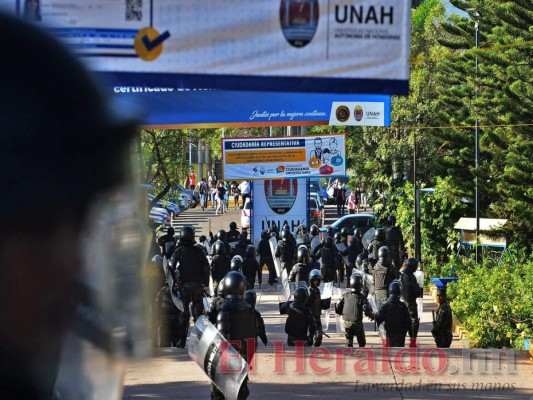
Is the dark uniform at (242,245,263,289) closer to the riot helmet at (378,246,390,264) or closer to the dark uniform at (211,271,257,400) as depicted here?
the riot helmet at (378,246,390,264)

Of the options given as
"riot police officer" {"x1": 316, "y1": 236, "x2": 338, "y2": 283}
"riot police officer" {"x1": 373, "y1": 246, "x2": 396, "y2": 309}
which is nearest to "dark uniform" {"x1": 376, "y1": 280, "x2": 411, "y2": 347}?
"riot police officer" {"x1": 373, "y1": 246, "x2": 396, "y2": 309}

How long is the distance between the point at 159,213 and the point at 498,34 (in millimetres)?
15450

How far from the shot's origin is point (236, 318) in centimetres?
966

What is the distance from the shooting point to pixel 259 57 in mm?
2801

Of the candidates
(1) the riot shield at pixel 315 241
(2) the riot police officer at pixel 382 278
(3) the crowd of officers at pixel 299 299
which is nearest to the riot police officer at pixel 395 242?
(3) the crowd of officers at pixel 299 299

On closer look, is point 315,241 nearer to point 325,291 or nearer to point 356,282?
point 325,291

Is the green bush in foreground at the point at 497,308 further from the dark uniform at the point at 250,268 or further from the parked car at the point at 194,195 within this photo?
the parked car at the point at 194,195

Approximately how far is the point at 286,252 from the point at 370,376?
11.6m

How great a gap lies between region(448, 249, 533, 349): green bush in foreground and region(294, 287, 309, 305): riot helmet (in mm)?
2481

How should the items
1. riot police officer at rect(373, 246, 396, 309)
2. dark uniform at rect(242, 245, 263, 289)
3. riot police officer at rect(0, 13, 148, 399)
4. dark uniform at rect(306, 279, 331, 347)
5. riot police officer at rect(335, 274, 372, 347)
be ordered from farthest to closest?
1. dark uniform at rect(242, 245, 263, 289)
2. riot police officer at rect(373, 246, 396, 309)
3. riot police officer at rect(335, 274, 372, 347)
4. dark uniform at rect(306, 279, 331, 347)
5. riot police officer at rect(0, 13, 148, 399)

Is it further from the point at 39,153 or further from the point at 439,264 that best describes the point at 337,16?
the point at 439,264

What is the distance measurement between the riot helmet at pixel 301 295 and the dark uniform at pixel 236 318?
290 cm

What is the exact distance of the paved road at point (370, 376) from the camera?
10195mm

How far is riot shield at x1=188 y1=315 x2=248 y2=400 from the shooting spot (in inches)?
337
